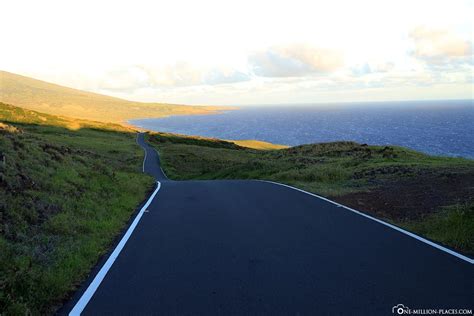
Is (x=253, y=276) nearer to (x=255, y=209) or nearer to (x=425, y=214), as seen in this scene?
(x=255, y=209)

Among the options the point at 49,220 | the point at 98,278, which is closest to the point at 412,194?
the point at 98,278

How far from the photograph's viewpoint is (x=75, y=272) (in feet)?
19.9

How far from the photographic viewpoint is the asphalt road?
470cm

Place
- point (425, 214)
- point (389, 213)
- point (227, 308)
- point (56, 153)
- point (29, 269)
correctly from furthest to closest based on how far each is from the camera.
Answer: point (56, 153), point (389, 213), point (425, 214), point (29, 269), point (227, 308)

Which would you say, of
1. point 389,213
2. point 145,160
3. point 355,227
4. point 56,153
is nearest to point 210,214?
point 355,227

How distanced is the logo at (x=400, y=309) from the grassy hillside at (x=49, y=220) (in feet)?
12.9

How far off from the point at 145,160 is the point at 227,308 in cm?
4684

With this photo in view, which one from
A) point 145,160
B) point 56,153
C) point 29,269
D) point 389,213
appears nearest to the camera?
point 29,269

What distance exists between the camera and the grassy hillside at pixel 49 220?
5172mm

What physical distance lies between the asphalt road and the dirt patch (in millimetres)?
1931

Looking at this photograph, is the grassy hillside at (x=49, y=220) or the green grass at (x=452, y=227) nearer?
the grassy hillside at (x=49, y=220)

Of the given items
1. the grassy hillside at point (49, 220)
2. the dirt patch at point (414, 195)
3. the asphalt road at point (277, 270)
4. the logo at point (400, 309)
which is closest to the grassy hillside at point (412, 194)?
the dirt patch at point (414, 195)

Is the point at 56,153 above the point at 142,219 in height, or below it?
above

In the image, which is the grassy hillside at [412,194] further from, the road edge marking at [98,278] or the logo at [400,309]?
the road edge marking at [98,278]
